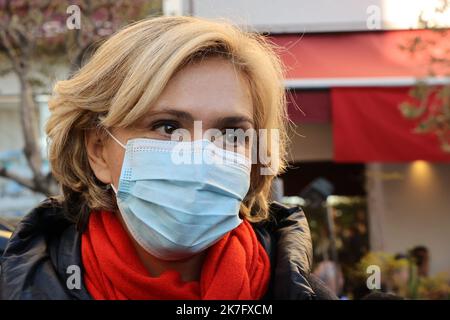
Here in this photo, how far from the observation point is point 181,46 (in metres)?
1.66

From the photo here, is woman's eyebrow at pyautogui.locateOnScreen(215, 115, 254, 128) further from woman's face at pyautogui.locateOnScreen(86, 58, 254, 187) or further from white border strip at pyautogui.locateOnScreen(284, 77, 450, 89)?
white border strip at pyautogui.locateOnScreen(284, 77, 450, 89)

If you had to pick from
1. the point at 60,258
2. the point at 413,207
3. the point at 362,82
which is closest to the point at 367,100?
the point at 362,82

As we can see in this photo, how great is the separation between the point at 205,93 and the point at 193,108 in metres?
0.05

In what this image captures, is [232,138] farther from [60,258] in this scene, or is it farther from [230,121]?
[60,258]

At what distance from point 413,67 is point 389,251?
12.0ft

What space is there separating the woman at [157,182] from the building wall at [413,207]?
641 centimetres

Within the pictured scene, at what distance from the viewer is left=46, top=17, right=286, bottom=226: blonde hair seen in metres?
1.65

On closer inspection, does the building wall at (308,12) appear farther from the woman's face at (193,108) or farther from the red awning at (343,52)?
the woman's face at (193,108)

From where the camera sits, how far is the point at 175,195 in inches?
67.3

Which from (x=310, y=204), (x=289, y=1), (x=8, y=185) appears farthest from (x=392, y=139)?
(x=8, y=185)

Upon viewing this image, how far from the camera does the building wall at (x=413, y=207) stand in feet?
26.5

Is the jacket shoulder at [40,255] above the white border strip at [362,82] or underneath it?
underneath

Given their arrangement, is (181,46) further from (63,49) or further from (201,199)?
(63,49)

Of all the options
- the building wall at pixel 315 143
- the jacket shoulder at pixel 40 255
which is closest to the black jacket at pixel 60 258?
the jacket shoulder at pixel 40 255
